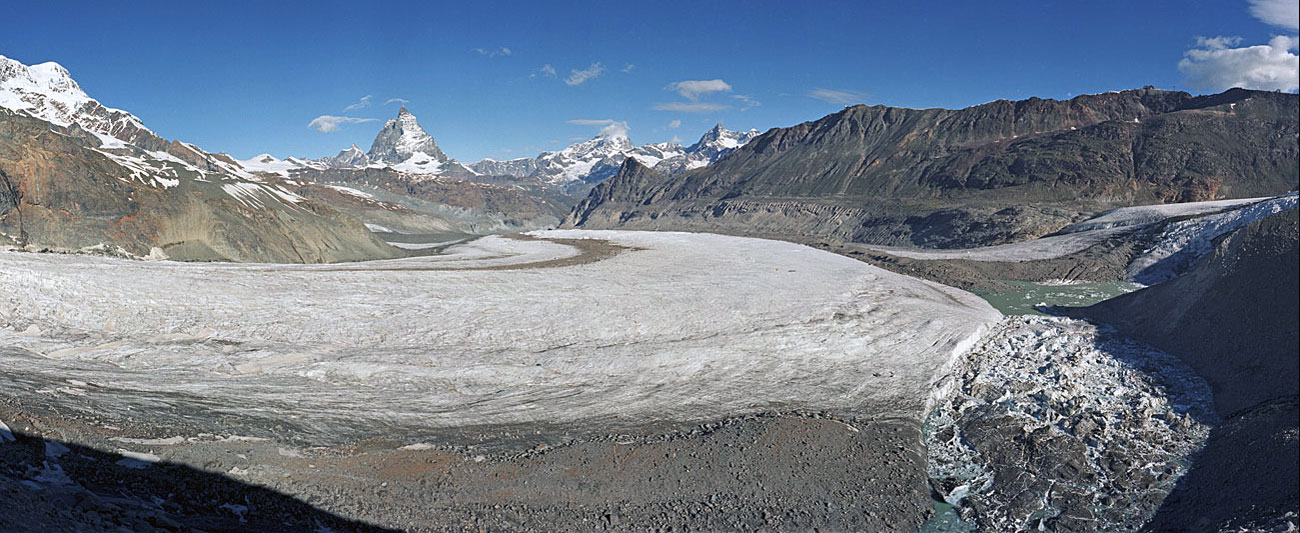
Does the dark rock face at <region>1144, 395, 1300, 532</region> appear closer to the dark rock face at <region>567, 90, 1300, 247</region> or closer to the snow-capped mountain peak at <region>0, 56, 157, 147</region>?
the dark rock face at <region>567, 90, 1300, 247</region>

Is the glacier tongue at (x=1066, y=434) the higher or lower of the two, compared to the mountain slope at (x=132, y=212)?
lower

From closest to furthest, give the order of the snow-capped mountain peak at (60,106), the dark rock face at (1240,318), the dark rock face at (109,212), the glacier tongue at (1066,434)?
1. the glacier tongue at (1066,434)
2. the dark rock face at (1240,318)
3. the dark rock face at (109,212)
4. the snow-capped mountain peak at (60,106)

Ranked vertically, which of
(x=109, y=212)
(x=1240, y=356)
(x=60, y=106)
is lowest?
(x=1240, y=356)

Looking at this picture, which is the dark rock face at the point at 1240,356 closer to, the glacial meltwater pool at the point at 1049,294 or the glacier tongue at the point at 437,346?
the glacial meltwater pool at the point at 1049,294

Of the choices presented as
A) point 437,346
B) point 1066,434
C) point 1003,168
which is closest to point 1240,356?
point 1066,434

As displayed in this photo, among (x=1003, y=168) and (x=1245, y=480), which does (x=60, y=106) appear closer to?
(x=1003, y=168)

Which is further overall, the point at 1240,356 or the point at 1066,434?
the point at 1240,356

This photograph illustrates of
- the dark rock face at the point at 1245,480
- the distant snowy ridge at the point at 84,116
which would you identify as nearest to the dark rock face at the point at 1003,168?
the dark rock face at the point at 1245,480
